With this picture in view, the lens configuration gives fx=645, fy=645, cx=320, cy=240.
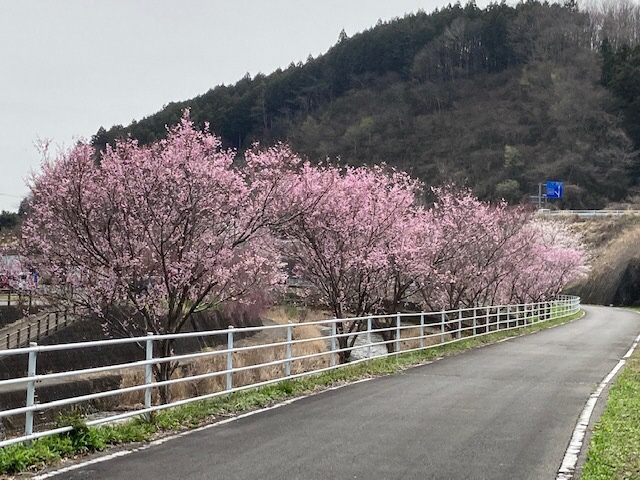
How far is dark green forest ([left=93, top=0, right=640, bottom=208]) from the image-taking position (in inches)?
3738

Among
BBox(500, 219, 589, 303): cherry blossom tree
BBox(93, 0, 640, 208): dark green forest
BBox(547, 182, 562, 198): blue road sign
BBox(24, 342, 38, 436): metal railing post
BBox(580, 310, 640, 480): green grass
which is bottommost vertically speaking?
BBox(580, 310, 640, 480): green grass

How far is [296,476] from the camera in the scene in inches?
241

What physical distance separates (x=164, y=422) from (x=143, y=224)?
22.6 ft

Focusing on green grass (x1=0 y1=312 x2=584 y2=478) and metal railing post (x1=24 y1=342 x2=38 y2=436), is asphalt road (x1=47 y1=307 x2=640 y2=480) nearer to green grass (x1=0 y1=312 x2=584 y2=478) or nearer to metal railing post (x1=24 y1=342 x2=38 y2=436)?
green grass (x1=0 y1=312 x2=584 y2=478)

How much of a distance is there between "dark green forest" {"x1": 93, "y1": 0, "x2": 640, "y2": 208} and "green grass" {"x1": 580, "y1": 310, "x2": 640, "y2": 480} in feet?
255

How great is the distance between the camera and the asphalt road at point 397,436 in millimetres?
6340

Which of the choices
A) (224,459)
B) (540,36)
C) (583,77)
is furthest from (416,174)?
(224,459)

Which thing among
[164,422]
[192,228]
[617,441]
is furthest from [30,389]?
[192,228]

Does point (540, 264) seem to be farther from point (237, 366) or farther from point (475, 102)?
point (475, 102)

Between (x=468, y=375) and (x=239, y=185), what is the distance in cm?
669

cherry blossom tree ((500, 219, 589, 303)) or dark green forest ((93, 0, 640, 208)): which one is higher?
dark green forest ((93, 0, 640, 208))

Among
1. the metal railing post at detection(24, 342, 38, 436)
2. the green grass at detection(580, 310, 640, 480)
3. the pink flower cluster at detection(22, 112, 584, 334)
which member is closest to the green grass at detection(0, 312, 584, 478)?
the metal railing post at detection(24, 342, 38, 436)

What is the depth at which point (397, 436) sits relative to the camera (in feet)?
26.0

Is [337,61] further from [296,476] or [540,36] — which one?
[296,476]
